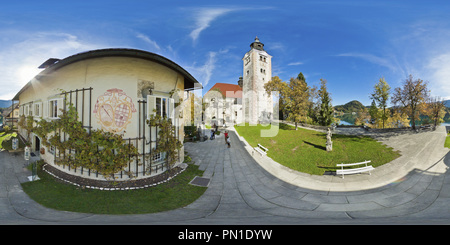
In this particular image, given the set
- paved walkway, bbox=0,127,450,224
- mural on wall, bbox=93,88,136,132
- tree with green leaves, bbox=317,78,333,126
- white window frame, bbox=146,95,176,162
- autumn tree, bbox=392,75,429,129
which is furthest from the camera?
tree with green leaves, bbox=317,78,333,126

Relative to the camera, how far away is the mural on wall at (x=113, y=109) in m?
5.35

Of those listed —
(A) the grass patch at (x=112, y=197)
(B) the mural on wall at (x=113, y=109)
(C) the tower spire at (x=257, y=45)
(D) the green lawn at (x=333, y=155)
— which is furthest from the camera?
(C) the tower spire at (x=257, y=45)

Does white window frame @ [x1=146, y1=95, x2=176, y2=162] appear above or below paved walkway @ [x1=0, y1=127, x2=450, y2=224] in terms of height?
above

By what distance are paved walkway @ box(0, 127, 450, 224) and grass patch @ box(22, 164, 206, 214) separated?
0.22m

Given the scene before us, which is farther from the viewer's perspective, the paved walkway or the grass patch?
the grass patch

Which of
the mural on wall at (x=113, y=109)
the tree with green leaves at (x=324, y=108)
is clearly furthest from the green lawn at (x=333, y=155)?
the tree with green leaves at (x=324, y=108)

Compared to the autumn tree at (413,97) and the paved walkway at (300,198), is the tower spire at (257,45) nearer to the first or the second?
the autumn tree at (413,97)

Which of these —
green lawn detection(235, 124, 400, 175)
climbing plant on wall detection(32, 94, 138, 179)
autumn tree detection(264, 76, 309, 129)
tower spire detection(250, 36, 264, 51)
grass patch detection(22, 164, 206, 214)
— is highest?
tower spire detection(250, 36, 264, 51)

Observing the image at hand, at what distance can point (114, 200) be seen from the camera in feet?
14.2

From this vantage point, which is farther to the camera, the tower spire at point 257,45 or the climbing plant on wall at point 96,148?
the tower spire at point 257,45

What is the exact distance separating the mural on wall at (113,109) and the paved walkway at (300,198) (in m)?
2.65

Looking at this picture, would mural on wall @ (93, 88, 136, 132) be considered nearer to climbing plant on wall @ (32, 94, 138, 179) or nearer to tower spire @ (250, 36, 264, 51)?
climbing plant on wall @ (32, 94, 138, 179)

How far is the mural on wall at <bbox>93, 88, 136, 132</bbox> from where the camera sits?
A: 211 inches

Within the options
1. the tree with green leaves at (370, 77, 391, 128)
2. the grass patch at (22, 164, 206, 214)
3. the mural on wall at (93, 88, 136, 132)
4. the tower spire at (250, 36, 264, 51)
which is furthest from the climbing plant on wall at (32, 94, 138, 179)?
the tower spire at (250, 36, 264, 51)
